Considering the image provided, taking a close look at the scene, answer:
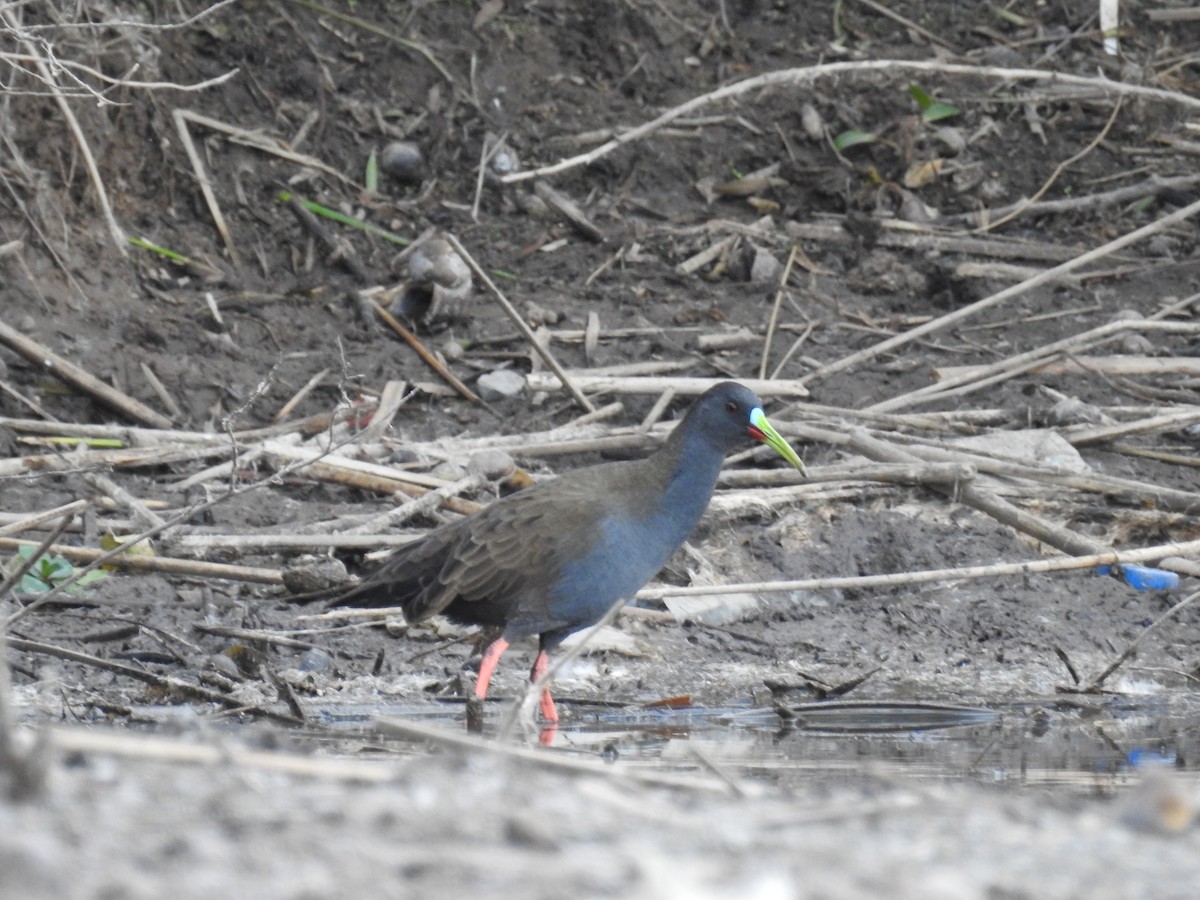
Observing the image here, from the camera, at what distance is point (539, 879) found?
2.53 metres

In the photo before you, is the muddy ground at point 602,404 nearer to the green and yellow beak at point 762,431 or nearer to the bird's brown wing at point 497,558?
the bird's brown wing at point 497,558

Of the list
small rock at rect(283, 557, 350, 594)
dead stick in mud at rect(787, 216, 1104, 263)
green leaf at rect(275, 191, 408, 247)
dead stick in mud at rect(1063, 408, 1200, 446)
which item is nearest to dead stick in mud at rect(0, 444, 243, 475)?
small rock at rect(283, 557, 350, 594)

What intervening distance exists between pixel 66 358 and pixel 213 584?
2.50 metres

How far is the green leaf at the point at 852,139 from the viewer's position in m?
10.9

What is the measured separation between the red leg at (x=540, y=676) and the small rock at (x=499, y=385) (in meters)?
2.48

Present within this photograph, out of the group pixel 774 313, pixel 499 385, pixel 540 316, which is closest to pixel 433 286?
pixel 540 316

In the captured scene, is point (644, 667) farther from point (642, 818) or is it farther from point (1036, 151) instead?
point (1036, 151)

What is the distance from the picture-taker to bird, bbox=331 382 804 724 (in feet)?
19.4

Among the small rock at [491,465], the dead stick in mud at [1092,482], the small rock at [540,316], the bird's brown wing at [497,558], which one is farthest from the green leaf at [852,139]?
the bird's brown wing at [497,558]

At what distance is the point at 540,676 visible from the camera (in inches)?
Result: 241

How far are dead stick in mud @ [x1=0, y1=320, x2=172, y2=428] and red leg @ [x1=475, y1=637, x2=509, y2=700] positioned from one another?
9.44 ft

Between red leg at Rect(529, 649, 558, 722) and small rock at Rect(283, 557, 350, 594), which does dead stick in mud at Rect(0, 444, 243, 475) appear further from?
red leg at Rect(529, 649, 558, 722)

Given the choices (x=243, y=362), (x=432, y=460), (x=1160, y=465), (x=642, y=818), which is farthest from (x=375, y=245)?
(x=642, y=818)

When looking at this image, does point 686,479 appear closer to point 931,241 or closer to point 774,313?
point 774,313
